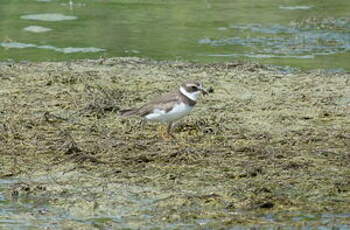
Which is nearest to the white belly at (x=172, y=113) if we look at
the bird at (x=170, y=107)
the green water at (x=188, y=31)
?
the bird at (x=170, y=107)

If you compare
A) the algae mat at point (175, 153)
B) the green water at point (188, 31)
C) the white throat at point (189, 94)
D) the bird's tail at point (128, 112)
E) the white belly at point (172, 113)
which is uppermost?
the white throat at point (189, 94)

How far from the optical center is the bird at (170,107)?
11852 millimetres

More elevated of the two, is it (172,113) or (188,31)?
(172,113)

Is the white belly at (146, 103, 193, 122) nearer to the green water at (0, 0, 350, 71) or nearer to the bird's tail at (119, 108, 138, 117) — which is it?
the bird's tail at (119, 108, 138, 117)

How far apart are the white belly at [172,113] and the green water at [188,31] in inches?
214

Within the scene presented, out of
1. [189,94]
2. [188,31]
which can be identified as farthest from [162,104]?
[188,31]

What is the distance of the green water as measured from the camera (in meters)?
18.1

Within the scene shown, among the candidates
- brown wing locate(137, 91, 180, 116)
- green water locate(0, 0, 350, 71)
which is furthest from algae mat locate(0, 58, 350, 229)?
green water locate(0, 0, 350, 71)

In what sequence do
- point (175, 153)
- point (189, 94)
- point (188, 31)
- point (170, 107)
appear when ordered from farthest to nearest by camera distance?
point (188, 31)
point (189, 94)
point (170, 107)
point (175, 153)

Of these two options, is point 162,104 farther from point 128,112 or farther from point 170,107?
point 128,112

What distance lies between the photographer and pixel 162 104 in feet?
39.1

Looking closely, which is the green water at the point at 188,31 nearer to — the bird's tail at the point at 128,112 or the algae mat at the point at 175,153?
the algae mat at the point at 175,153

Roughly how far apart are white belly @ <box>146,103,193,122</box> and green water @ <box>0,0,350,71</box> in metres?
5.45

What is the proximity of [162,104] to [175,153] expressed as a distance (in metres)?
1.05
